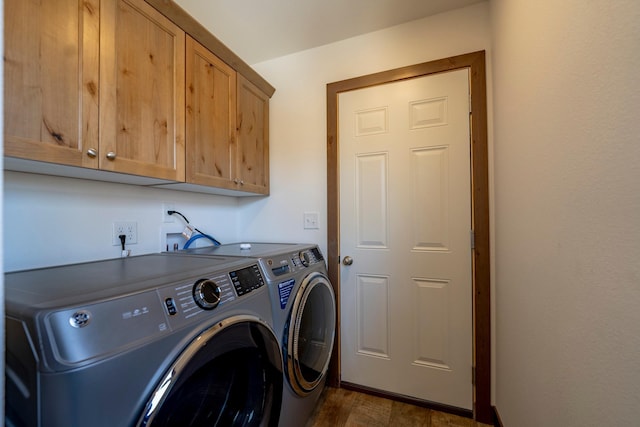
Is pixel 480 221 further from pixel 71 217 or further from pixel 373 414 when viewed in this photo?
pixel 71 217

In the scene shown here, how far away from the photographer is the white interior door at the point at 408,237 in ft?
5.16

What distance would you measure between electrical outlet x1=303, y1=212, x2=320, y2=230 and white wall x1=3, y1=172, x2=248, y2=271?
2.78 ft

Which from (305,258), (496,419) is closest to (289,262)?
(305,258)

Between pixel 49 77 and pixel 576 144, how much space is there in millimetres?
1610

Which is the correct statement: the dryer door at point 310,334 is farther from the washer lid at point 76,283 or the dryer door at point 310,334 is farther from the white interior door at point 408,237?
the washer lid at point 76,283

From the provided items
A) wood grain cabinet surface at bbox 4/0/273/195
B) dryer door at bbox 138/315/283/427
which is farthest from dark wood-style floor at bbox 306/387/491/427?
wood grain cabinet surface at bbox 4/0/273/195

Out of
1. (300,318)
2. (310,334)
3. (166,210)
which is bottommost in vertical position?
(310,334)

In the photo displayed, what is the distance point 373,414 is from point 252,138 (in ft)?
6.35

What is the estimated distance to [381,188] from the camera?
69.1 inches

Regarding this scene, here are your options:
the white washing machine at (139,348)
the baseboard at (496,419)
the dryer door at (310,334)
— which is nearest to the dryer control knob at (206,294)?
the white washing machine at (139,348)

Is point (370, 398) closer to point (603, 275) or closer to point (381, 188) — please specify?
point (381, 188)

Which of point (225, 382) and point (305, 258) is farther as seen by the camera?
point (305, 258)

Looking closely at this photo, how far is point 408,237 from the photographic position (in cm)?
168

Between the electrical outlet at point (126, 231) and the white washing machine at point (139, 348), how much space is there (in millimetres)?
298
